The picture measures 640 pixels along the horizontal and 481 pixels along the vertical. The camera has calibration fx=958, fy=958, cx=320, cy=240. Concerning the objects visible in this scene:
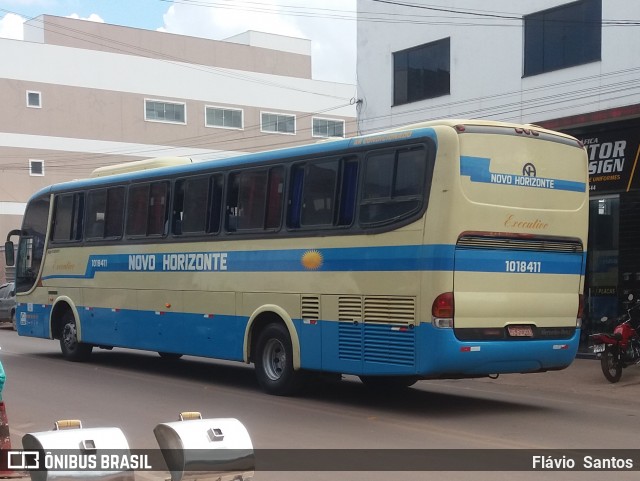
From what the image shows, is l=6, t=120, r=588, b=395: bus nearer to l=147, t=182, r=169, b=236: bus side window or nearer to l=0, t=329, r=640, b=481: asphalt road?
l=147, t=182, r=169, b=236: bus side window

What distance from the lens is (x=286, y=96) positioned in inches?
2569

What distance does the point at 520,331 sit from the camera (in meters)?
12.2

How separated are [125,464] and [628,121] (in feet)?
46.7

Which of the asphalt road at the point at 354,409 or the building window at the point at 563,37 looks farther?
the building window at the point at 563,37

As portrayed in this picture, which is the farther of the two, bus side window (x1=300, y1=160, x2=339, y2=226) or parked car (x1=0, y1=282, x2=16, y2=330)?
parked car (x1=0, y1=282, x2=16, y2=330)

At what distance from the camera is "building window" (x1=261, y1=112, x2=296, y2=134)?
6391 centimetres

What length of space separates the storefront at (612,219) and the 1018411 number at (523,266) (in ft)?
21.2

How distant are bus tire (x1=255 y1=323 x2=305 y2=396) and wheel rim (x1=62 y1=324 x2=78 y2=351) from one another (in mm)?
6170

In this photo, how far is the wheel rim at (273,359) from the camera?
14.1 m

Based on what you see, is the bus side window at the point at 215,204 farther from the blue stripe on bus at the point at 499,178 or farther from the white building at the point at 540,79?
the white building at the point at 540,79


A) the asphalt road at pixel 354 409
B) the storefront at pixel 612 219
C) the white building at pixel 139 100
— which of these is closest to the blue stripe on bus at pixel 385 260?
the asphalt road at pixel 354 409

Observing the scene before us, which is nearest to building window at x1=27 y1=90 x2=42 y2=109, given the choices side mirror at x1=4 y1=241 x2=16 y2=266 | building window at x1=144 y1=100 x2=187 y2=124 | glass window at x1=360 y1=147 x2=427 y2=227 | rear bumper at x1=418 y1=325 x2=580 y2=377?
building window at x1=144 y1=100 x2=187 y2=124

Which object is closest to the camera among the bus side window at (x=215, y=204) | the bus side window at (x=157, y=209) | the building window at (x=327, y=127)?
the bus side window at (x=215, y=204)

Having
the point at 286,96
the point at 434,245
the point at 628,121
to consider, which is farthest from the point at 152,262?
→ the point at 286,96
